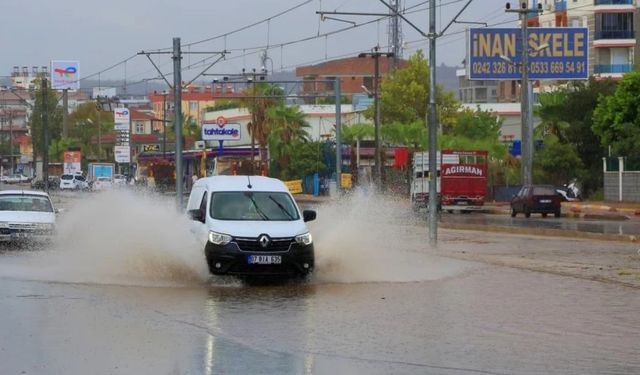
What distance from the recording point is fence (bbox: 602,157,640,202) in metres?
61.8

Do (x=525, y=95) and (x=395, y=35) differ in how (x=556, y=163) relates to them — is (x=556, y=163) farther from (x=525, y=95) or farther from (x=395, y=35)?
(x=395, y=35)

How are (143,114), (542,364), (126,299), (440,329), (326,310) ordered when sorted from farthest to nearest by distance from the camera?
(143,114)
(126,299)
(326,310)
(440,329)
(542,364)

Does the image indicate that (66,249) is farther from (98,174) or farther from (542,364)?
(98,174)

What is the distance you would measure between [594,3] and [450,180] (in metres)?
38.3

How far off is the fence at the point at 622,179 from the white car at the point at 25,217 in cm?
3630

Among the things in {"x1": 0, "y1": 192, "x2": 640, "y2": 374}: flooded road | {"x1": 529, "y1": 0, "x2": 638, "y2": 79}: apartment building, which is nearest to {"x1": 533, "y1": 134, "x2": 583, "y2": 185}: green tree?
{"x1": 529, "y1": 0, "x2": 638, "y2": 79}: apartment building

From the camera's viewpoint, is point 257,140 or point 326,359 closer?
point 326,359

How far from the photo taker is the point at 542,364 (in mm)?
11891

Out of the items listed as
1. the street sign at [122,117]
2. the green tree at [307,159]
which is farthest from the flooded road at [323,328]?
the street sign at [122,117]

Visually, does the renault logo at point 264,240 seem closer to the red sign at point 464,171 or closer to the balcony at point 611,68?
the red sign at point 464,171

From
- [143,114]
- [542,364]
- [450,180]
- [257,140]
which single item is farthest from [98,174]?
[542,364]

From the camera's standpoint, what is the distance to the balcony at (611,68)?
308 ft

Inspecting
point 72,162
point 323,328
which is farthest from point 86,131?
point 323,328

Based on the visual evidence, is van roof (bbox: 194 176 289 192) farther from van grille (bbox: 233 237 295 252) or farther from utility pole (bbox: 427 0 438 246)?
utility pole (bbox: 427 0 438 246)
